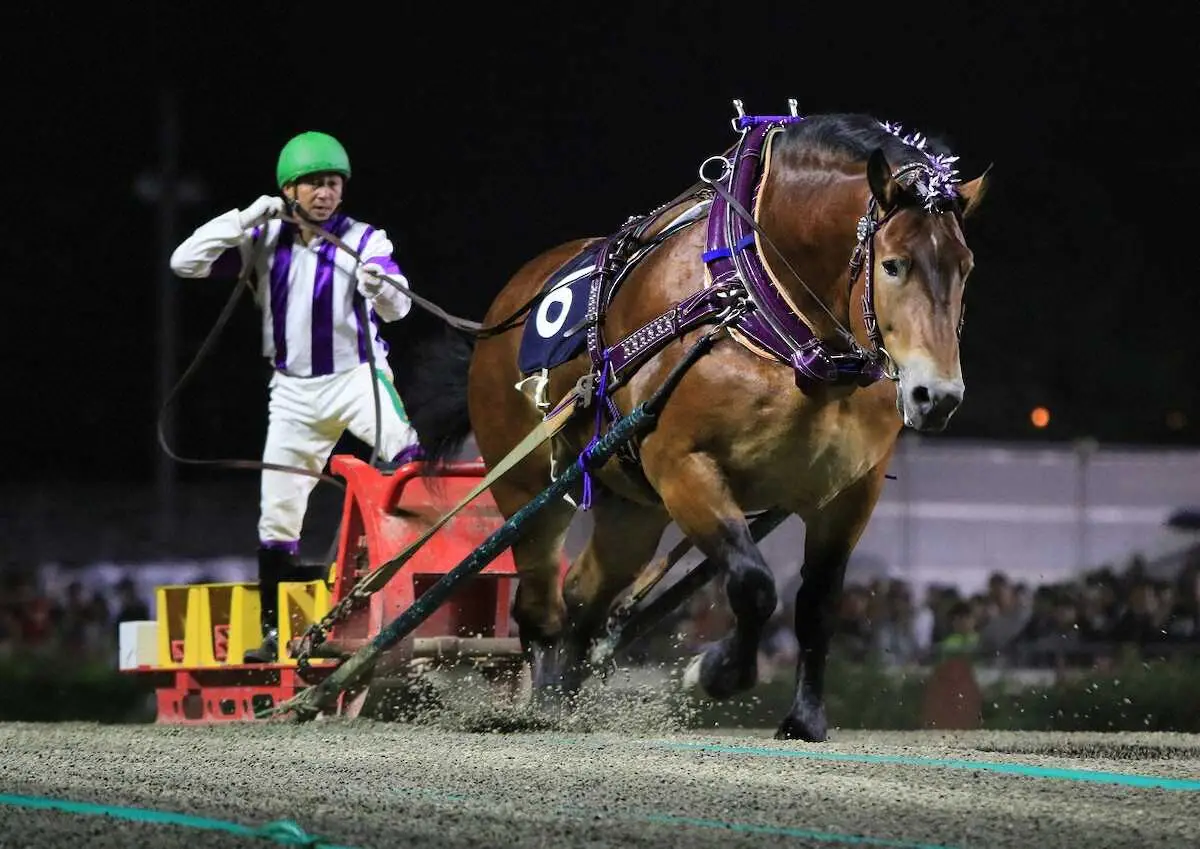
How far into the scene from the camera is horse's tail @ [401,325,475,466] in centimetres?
723

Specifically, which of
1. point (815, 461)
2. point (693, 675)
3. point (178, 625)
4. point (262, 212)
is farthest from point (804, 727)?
point (178, 625)

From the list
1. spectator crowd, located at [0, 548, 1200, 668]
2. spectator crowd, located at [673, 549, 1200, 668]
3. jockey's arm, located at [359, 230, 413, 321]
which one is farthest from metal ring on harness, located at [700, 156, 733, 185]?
spectator crowd, located at [673, 549, 1200, 668]

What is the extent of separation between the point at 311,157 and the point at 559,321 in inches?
57.1

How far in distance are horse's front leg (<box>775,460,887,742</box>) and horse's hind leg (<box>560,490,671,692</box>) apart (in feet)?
2.46

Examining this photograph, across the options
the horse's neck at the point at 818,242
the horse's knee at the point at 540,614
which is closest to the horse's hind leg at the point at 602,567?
the horse's knee at the point at 540,614

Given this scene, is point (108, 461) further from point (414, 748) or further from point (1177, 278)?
point (414, 748)

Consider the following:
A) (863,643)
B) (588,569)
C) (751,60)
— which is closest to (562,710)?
(588,569)

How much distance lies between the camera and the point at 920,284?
4.91 metres

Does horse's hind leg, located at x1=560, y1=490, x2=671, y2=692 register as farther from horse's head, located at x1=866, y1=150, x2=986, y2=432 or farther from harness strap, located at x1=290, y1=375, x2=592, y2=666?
horse's head, located at x1=866, y1=150, x2=986, y2=432

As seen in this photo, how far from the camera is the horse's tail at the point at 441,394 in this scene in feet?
23.7

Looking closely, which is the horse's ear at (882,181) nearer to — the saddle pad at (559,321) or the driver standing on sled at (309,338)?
the saddle pad at (559,321)

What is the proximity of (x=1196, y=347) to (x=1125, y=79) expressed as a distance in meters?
4.51

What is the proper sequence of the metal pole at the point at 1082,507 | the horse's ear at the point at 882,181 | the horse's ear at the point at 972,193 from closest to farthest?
the horse's ear at the point at 882,181 → the horse's ear at the point at 972,193 → the metal pole at the point at 1082,507

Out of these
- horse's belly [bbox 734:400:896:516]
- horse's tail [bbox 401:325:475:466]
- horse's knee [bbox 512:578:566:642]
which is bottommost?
horse's knee [bbox 512:578:566:642]
